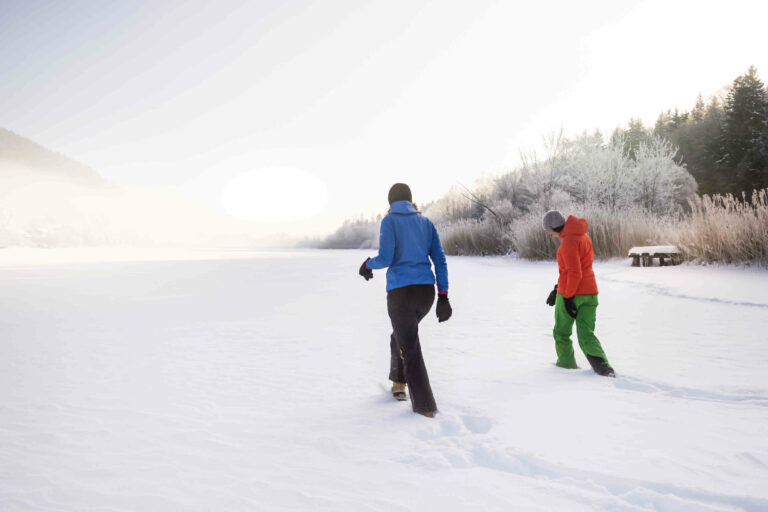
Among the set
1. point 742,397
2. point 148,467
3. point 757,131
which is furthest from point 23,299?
point 757,131

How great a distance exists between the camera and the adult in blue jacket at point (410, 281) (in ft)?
10.9

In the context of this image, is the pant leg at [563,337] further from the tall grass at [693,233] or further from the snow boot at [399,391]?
the tall grass at [693,233]

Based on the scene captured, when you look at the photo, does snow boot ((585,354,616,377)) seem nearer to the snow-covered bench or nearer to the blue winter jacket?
the blue winter jacket

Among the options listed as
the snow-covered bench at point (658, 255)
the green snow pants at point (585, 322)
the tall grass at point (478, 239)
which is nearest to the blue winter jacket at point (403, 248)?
the green snow pants at point (585, 322)

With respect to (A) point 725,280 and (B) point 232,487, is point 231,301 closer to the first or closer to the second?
(B) point 232,487

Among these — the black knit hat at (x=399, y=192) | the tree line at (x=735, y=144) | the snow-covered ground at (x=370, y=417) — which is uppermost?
the tree line at (x=735, y=144)

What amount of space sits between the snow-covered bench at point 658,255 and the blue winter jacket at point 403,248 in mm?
10500

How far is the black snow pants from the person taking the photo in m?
3.29

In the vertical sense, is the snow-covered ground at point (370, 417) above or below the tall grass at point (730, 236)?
below

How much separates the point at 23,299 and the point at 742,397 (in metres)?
10.7

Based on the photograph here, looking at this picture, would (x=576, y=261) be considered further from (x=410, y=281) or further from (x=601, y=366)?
(x=410, y=281)

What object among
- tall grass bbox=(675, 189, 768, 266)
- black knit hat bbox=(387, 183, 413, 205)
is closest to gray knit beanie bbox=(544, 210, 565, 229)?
black knit hat bbox=(387, 183, 413, 205)

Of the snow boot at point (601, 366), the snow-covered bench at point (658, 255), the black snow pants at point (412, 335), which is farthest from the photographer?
the snow-covered bench at point (658, 255)

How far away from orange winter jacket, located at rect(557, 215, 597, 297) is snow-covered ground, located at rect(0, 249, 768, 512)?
73 cm
